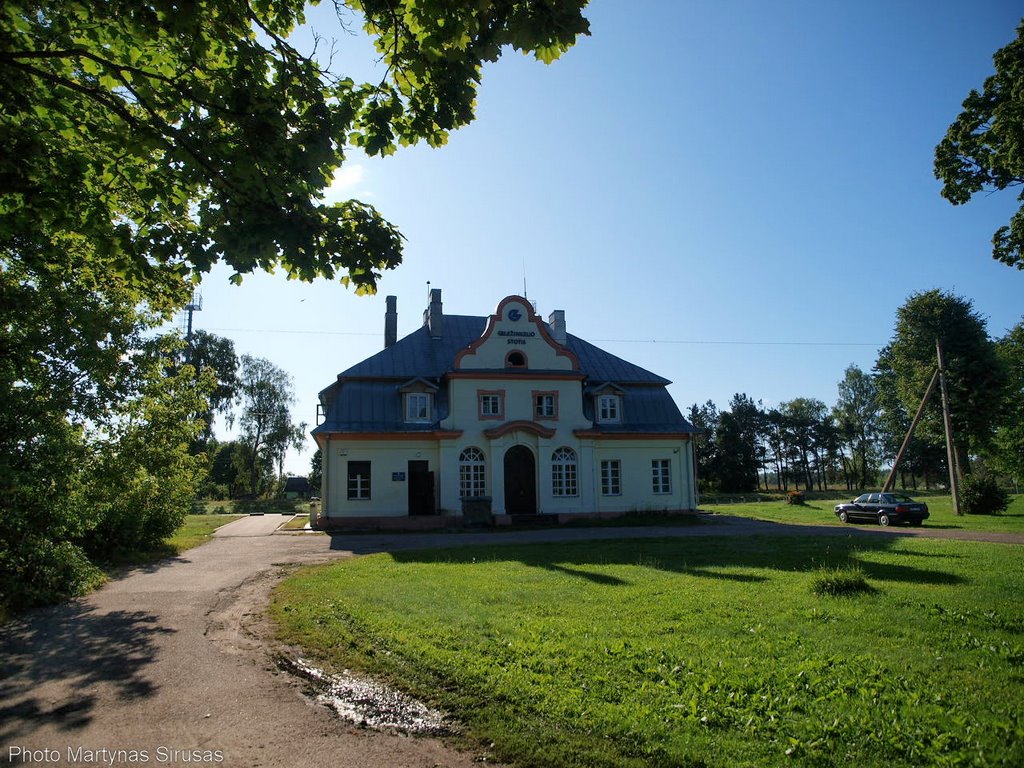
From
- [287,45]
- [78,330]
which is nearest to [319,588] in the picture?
[78,330]

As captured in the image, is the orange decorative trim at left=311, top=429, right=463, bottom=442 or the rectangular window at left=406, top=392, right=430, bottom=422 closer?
the orange decorative trim at left=311, top=429, right=463, bottom=442

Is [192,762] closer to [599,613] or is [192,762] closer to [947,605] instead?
[599,613]

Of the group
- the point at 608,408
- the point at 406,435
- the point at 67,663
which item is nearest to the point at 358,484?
the point at 406,435

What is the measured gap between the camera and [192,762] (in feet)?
14.8

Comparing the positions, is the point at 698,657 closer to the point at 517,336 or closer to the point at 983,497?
the point at 517,336

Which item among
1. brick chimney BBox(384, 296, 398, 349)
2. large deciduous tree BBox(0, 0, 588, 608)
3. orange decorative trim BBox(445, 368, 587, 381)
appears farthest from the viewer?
brick chimney BBox(384, 296, 398, 349)

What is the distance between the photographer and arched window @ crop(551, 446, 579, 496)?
28.1 metres

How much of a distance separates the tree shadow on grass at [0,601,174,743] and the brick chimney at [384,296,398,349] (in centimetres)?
A: 2646

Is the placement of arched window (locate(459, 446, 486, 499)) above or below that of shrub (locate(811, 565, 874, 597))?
above

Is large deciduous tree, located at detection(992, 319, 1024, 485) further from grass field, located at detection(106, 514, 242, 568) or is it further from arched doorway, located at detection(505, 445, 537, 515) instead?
grass field, located at detection(106, 514, 242, 568)

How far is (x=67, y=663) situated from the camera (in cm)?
685

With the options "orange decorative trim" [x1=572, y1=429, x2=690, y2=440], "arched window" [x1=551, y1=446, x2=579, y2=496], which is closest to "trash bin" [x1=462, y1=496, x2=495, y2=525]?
"arched window" [x1=551, y1=446, x2=579, y2=496]

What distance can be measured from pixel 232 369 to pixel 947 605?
58.6 metres

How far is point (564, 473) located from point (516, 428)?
319cm
